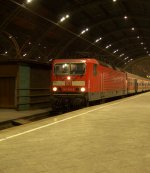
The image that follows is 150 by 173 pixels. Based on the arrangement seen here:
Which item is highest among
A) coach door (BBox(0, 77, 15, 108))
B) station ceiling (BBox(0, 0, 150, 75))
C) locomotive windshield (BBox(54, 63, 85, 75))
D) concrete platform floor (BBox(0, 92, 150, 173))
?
station ceiling (BBox(0, 0, 150, 75))

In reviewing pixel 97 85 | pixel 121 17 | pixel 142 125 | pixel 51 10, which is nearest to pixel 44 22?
pixel 51 10

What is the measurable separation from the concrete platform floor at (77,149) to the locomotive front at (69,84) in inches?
314

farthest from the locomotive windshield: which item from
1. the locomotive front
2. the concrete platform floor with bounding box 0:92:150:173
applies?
the concrete platform floor with bounding box 0:92:150:173

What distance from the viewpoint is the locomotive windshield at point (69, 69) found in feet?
65.2

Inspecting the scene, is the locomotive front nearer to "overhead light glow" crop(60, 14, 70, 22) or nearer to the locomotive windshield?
the locomotive windshield

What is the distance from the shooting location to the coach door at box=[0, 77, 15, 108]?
1975 cm

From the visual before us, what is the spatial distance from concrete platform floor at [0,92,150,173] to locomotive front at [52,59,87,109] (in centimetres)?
798

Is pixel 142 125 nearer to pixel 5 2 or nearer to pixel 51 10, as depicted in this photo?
pixel 5 2

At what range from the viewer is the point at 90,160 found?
21.6 ft

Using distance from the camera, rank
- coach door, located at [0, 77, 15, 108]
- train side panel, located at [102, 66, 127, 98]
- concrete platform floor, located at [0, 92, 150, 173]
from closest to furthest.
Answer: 1. concrete platform floor, located at [0, 92, 150, 173]
2. coach door, located at [0, 77, 15, 108]
3. train side panel, located at [102, 66, 127, 98]

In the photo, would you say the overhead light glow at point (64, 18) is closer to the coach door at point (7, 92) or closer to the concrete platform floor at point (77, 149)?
the coach door at point (7, 92)

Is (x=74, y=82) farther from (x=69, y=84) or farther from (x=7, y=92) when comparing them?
(x=7, y=92)

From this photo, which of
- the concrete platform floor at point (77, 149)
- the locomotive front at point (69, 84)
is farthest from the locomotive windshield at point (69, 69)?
the concrete platform floor at point (77, 149)

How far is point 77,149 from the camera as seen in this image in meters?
7.59
